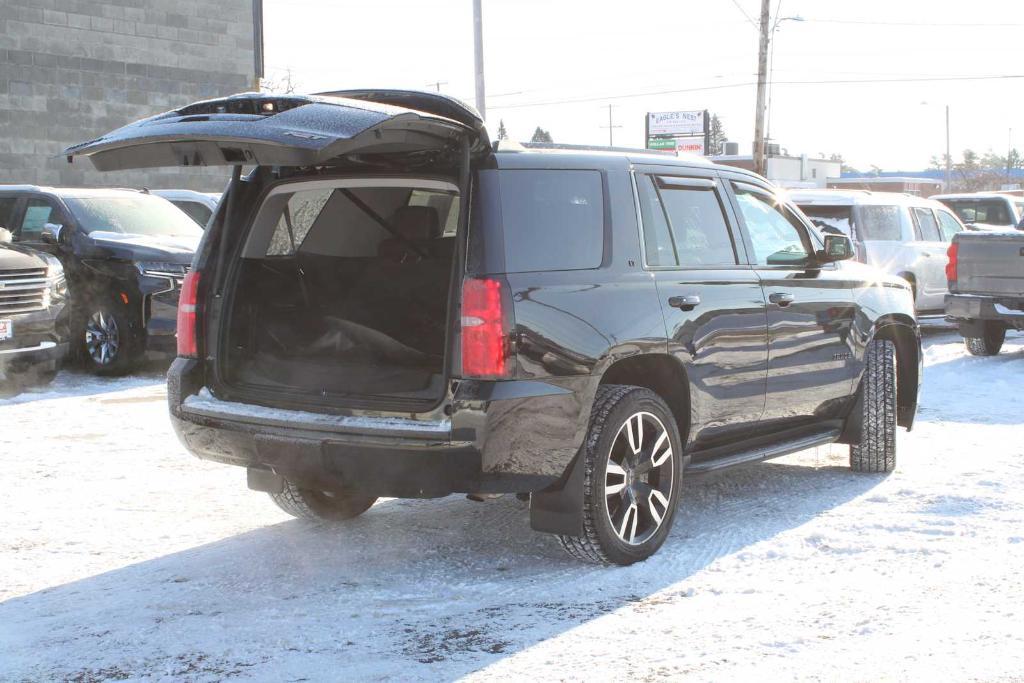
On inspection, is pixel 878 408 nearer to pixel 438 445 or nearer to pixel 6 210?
pixel 438 445

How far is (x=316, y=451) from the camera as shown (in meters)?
5.06

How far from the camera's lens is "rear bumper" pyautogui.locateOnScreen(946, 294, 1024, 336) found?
13.4m

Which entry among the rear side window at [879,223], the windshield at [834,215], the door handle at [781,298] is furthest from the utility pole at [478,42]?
the door handle at [781,298]

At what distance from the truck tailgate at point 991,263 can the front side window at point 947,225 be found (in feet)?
11.8

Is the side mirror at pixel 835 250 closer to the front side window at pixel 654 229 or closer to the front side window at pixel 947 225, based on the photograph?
the front side window at pixel 654 229

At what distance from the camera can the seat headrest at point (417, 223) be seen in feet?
19.6

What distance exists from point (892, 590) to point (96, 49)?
23.7 metres

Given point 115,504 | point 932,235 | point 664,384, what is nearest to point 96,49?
point 932,235

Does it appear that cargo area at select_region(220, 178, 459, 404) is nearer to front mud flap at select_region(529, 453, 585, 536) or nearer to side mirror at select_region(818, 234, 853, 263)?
front mud flap at select_region(529, 453, 585, 536)

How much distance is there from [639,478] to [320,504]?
167 cm

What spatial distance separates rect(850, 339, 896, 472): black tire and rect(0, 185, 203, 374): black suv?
22.0ft

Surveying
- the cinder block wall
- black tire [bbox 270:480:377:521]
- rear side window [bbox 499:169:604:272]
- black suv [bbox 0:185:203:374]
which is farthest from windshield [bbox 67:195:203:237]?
the cinder block wall

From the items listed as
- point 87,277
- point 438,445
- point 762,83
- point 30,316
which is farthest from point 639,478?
point 762,83

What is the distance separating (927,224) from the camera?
1688 cm
